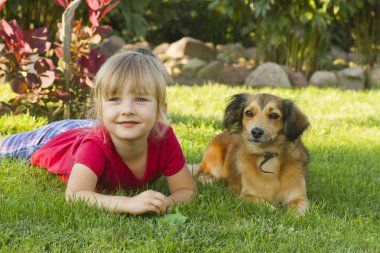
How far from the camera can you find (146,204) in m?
3.32

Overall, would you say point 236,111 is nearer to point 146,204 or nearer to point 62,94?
point 146,204

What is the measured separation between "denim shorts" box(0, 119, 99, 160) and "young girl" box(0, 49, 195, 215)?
15.0 inches

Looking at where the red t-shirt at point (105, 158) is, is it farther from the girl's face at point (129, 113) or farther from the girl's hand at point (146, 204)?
the girl's hand at point (146, 204)

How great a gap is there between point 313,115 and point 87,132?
167 inches

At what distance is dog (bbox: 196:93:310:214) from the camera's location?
392cm

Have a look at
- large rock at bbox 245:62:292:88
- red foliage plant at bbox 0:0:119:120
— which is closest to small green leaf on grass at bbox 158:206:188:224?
red foliage plant at bbox 0:0:119:120

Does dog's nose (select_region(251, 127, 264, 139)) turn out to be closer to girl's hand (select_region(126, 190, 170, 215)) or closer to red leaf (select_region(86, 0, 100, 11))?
girl's hand (select_region(126, 190, 170, 215))

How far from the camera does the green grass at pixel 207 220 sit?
2928 mm

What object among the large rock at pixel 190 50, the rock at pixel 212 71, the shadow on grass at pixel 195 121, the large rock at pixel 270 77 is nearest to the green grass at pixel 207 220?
the shadow on grass at pixel 195 121

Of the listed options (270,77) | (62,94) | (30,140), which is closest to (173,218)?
(30,140)

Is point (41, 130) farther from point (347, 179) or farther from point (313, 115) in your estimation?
point (313, 115)

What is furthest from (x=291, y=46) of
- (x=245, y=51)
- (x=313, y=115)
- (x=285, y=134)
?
(x=285, y=134)

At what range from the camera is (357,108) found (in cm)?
827

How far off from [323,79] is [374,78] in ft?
3.38
